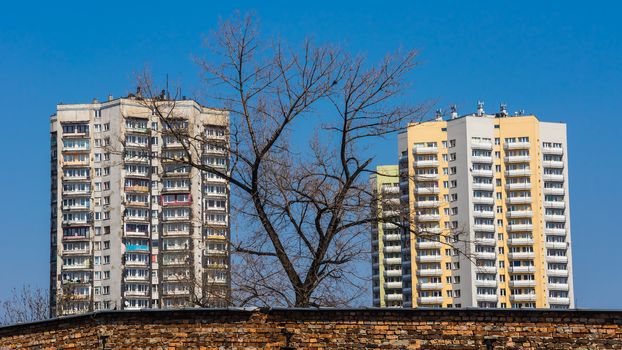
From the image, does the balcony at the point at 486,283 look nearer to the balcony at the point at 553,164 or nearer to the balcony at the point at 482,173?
the balcony at the point at 482,173

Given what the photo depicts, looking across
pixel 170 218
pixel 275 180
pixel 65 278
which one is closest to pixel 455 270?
pixel 170 218

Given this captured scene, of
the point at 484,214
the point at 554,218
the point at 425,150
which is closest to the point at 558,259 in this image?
the point at 554,218

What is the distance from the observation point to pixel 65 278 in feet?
378

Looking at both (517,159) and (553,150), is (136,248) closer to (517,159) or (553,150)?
(517,159)

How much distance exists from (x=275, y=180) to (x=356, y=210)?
6.85 ft

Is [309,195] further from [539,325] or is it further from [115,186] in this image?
[115,186]

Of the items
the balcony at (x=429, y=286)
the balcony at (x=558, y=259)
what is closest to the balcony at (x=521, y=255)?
the balcony at (x=558, y=259)

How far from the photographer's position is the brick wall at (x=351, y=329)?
70.2 feet

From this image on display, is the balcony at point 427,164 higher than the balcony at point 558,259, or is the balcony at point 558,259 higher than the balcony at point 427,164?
the balcony at point 427,164

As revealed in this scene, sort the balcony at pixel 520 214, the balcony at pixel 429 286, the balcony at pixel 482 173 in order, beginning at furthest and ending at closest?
the balcony at pixel 520 214, the balcony at pixel 482 173, the balcony at pixel 429 286

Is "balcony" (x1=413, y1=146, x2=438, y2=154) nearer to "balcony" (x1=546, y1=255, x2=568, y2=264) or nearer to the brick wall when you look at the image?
"balcony" (x1=546, y1=255, x2=568, y2=264)

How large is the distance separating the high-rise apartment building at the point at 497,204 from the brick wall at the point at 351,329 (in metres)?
110

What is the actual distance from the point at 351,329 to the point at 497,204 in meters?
116

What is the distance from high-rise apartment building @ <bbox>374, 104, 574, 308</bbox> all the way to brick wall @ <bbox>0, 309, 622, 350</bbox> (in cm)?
10957
